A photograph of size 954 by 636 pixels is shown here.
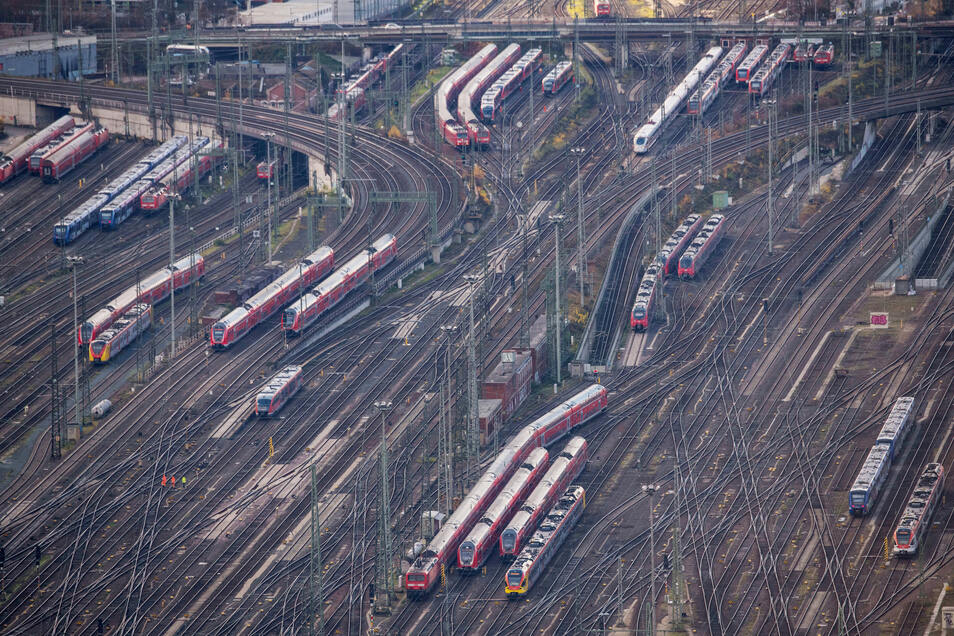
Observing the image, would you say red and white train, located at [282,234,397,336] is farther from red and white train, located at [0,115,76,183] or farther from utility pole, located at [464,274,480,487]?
red and white train, located at [0,115,76,183]

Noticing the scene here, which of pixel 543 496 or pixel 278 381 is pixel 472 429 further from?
pixel 278 381

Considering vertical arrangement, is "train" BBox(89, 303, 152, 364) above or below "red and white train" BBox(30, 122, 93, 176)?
below

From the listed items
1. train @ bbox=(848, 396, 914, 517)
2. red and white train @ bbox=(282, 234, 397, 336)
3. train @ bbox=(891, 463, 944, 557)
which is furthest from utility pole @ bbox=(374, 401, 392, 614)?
red and white train @ bbox=(282, 234, 397, 336)

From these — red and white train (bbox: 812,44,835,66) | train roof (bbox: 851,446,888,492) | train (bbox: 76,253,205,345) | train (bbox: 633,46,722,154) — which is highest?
red and white train (bbox: 812,44,835,66)

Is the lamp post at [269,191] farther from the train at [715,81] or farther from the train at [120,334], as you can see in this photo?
the train at [715,81]

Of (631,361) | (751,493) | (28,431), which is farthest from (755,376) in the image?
(28,431)

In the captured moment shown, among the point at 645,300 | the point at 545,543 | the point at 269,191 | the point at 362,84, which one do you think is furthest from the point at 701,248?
the point at 362,84

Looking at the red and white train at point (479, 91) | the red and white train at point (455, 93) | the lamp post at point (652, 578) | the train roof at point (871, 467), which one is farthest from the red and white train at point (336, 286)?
the train roof at point (871, 467)
